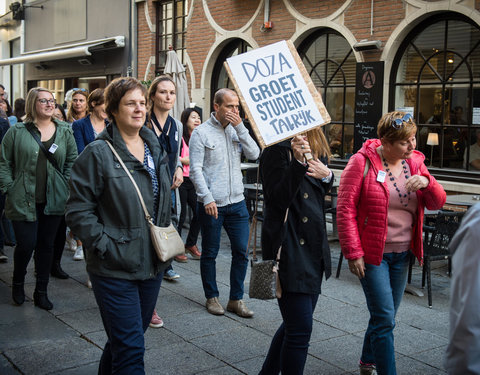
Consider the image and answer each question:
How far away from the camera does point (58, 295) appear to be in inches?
239

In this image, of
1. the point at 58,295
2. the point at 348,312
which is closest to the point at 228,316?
the point at 348,312

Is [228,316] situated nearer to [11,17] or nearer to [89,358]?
[89,358]

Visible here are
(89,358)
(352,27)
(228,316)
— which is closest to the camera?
(89,358)

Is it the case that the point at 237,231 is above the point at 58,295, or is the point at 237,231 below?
above

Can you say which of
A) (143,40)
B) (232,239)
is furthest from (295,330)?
(143,40)

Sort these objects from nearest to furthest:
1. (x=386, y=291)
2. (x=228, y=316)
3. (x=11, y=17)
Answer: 1. (x=386, y=291)
2. (x=228, y=316)
3. (x=11, y=17)

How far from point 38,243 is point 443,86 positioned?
6.92 metres

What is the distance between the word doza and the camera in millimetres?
3494

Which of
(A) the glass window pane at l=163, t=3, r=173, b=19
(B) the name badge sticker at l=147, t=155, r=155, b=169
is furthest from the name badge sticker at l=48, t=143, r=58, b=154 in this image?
→ (A) the glass window pane at l=163, t=3, r=173, b=19

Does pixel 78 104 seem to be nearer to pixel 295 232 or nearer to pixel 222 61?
pixel 295 232

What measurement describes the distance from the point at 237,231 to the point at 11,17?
23.8 metres

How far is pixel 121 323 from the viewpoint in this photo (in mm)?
3096

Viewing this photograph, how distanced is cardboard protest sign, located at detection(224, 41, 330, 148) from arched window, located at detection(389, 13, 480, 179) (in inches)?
261

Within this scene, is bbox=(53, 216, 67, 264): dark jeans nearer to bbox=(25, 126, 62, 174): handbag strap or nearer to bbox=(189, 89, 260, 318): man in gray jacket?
bbox=(25, 126, 62, 174): handbag strap
